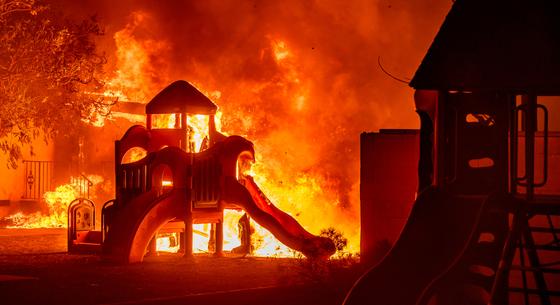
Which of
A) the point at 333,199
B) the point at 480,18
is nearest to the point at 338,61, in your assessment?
the point at 333,199

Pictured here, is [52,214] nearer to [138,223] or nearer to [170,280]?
[138,223]

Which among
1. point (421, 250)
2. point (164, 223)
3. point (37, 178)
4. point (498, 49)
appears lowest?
point (164, 223)

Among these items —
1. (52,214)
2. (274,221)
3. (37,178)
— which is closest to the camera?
(274,221)

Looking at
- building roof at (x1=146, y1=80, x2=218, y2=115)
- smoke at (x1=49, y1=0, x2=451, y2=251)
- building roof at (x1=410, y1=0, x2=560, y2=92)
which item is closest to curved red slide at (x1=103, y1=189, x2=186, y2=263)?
building roof at (x1=146, y1=80, x2=218, y2=115)

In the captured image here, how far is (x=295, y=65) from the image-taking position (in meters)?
24.9

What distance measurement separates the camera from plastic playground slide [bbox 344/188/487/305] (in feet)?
28.9

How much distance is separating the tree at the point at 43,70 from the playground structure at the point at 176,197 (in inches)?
173

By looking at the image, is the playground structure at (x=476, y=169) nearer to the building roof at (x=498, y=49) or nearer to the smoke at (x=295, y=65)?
the building roof at (x=498, y=49)

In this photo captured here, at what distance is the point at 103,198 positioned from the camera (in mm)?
29500

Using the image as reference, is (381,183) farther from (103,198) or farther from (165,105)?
(103,198)

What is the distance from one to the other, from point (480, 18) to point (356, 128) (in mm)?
17035

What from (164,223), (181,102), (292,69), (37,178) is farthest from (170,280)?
(37,178)

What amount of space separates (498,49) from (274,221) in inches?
364

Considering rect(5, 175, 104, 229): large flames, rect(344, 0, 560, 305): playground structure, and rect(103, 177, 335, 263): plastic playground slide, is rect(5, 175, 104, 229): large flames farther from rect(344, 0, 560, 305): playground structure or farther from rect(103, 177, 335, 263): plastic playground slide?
rect(344, 0, 560, 305): playground structure
